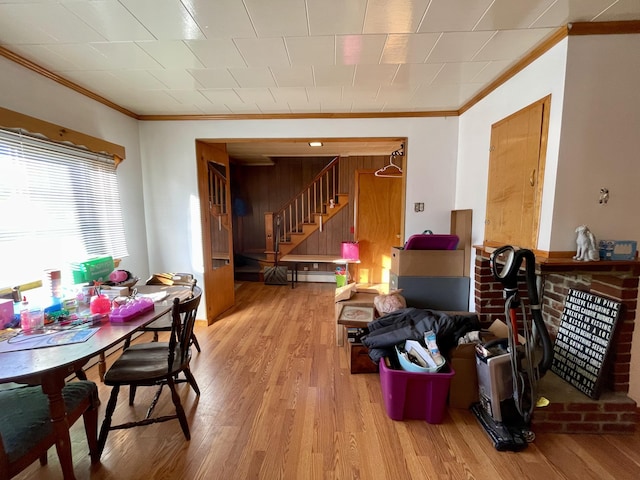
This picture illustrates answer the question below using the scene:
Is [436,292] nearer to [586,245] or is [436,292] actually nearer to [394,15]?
[586,245]

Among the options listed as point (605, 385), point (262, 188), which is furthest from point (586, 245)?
point (262, 188)

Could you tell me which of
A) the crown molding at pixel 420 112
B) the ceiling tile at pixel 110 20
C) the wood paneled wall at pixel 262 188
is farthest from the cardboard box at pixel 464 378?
the wood paneled wall at pixel 262 188

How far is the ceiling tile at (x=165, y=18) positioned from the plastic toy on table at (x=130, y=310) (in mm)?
1616

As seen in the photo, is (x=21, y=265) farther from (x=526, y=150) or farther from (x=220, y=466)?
(x=526, y=150)

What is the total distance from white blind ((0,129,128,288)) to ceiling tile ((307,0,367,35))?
7.01 feet

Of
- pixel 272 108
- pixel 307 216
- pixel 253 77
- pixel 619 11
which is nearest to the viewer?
pixel 619 11

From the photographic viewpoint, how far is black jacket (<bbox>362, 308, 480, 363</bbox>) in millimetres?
2018

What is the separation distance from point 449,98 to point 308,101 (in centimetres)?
133

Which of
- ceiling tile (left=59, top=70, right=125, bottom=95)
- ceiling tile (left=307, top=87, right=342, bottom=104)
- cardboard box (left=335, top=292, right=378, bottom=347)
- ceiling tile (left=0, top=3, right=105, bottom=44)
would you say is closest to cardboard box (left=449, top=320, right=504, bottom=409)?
cardboard box (left=335, top=292, right=378, bottom=347)

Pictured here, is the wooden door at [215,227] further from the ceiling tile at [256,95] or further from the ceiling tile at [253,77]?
the ceiling tile at [253,77]

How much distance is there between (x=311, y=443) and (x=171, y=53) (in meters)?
2.64

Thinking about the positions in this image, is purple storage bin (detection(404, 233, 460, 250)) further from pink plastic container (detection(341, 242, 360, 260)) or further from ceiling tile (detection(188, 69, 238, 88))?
ceiling tile (detection(188, 69, 238, 88))

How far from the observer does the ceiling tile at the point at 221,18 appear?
1.43m

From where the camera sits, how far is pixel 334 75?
217 cm
